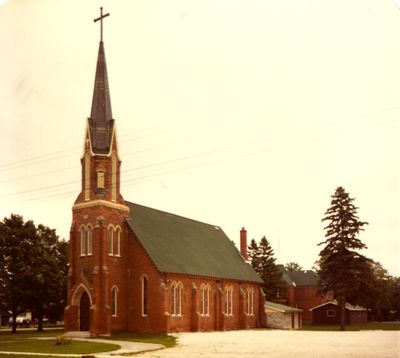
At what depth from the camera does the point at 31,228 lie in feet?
194

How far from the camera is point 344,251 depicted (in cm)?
5881

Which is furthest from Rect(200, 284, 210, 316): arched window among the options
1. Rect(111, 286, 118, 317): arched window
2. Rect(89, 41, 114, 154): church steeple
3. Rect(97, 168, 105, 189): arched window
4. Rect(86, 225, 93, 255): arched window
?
Rect(89, 41, 114, 154): church steeple

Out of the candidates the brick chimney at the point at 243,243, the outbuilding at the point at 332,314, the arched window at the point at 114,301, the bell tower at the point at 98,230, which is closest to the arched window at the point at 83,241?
the bell tower at the point at 98,230

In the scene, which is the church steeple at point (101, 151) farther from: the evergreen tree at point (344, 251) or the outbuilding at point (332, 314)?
the outbuilding at point (332, 314)

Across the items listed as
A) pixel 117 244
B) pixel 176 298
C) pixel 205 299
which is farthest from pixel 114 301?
pixel 205 299

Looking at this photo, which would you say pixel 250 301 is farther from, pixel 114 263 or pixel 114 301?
pixel 114 263

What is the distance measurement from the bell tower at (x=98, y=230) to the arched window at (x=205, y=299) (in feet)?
28.9

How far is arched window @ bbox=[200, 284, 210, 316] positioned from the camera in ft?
177

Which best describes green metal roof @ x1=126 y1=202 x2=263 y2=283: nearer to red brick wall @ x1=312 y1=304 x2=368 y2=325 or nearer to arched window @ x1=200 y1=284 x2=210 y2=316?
arched window @ x1=200 y1=284 x2=210 y2=316

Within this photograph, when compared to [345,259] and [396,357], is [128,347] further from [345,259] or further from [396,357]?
[345,259]

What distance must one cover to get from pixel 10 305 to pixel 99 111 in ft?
72.8

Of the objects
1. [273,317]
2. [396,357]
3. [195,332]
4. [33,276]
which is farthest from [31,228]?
[396,357]

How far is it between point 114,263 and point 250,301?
21819 mm

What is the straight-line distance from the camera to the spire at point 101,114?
48344 mm
